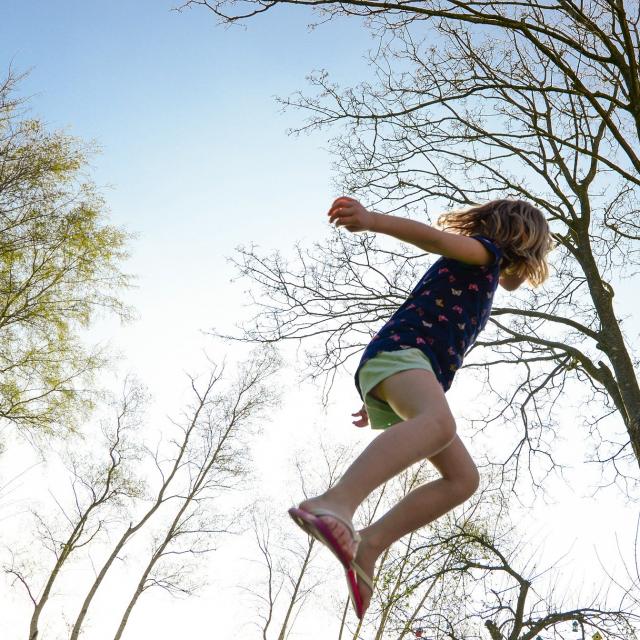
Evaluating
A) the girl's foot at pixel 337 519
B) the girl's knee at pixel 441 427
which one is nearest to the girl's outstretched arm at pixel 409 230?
the girl's knee at pixel 441 427

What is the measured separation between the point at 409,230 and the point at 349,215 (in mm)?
206

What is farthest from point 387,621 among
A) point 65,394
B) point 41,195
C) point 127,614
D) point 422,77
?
point 127,614

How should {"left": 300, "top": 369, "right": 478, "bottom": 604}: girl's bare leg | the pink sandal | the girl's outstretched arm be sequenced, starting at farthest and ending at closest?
1. the girl's outstretched arm
2. {"left": 300, "top": 369, "right": 478, "bottom": 604}: girl's bare leg
3. the pink sandal

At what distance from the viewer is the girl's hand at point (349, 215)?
5.88 feet

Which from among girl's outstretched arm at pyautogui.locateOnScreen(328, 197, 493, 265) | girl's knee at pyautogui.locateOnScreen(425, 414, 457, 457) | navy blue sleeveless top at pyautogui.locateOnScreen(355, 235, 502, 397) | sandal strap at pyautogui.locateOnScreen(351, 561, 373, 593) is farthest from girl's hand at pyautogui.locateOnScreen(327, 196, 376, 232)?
sandal strap at pyautogui.locateOnScreen(351, 561, 373, 593)

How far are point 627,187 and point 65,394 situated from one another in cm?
856

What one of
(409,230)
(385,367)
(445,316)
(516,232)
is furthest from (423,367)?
(516,232)

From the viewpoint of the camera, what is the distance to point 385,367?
6.27ft

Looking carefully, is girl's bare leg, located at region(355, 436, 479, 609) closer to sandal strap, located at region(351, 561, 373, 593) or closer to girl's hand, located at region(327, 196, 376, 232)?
sandal strap, located at region(351, 561, 373, 593)

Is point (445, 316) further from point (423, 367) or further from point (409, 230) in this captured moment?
point (409, 230)

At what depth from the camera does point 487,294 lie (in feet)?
6.98

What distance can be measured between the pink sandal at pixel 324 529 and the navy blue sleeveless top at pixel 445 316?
1.93 ft

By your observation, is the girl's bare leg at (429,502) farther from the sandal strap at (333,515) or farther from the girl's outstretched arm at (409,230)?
the girl's outstretched arm at (409,230)

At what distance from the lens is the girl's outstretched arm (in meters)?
1.80
